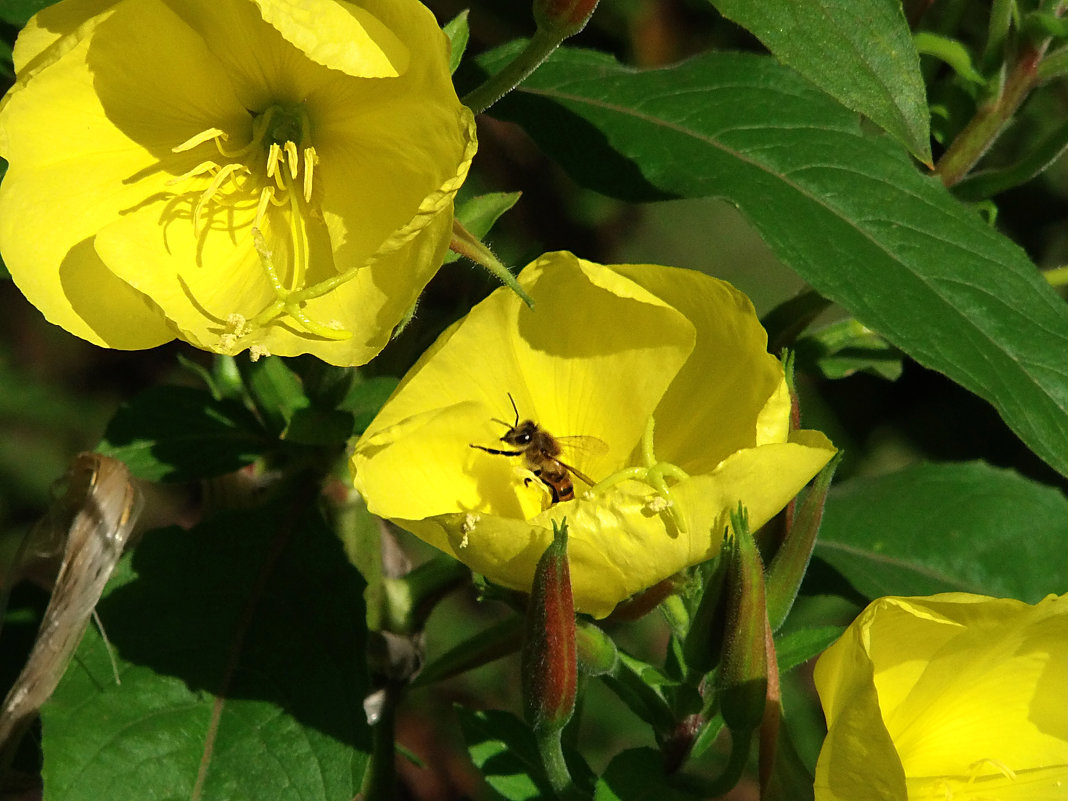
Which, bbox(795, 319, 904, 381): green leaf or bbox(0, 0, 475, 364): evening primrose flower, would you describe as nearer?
bbox(0, 0, 475, 364): evening primrose flower

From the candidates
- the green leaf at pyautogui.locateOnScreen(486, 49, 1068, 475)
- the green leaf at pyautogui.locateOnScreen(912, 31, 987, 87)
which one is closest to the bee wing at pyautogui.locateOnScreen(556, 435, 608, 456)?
the green leaf at pyautogui.locateOnScreen(486, 49, 1068, 475)

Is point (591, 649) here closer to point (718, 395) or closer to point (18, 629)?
point (718, 395)

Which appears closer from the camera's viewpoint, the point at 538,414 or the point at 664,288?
the point at 664,288

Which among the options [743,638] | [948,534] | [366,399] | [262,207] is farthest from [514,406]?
[948,534]

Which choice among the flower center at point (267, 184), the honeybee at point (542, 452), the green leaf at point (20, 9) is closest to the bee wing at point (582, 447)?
the honeybee at point (542, 452)

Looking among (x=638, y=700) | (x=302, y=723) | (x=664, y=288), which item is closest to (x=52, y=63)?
(x=664, y=288)

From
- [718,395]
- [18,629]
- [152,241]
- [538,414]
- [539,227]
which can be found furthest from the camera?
[539,227]

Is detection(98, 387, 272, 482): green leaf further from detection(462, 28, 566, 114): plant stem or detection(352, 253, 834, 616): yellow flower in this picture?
detection(462, 28, 566, 114): plant stem
